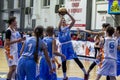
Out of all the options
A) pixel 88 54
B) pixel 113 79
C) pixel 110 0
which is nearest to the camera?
pixel 113 79

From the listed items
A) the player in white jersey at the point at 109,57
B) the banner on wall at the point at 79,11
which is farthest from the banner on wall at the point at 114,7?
the player in white jersey at the point at 109,57

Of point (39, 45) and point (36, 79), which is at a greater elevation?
point (39, 45)

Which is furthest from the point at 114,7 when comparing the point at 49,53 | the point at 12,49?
the point at 49,53

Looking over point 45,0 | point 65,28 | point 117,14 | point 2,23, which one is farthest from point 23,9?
point 65,28

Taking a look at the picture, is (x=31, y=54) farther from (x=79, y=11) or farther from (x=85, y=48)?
(x=79, y=11)

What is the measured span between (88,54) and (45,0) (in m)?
15.1

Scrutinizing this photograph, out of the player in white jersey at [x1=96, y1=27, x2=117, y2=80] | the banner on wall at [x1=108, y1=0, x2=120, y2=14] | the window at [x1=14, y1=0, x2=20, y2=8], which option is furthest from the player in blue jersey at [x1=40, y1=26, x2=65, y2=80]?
the window at [x1=14, y1=0, x2=20, y2=8]

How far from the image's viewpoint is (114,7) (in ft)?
90.6

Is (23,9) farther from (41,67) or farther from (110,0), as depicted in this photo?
(41,67)

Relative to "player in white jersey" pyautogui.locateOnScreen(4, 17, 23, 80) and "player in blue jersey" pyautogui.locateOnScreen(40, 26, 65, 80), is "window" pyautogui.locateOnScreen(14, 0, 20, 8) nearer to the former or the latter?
"player in white jersey" pyautogui.locateOnScreen(4, 17, 23, 80)

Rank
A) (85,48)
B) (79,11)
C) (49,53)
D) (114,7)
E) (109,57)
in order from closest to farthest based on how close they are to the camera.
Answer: (49,53)
(109,57)
(85,48)
(114,7)
(79,11)

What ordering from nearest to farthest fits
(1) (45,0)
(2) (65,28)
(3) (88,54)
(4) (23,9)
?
(2) (65,28), (3) (88,54), (1) (45,0), (4) (23,9)

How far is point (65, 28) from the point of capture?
11297 mm

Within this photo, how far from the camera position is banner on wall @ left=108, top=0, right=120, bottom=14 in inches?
1068
